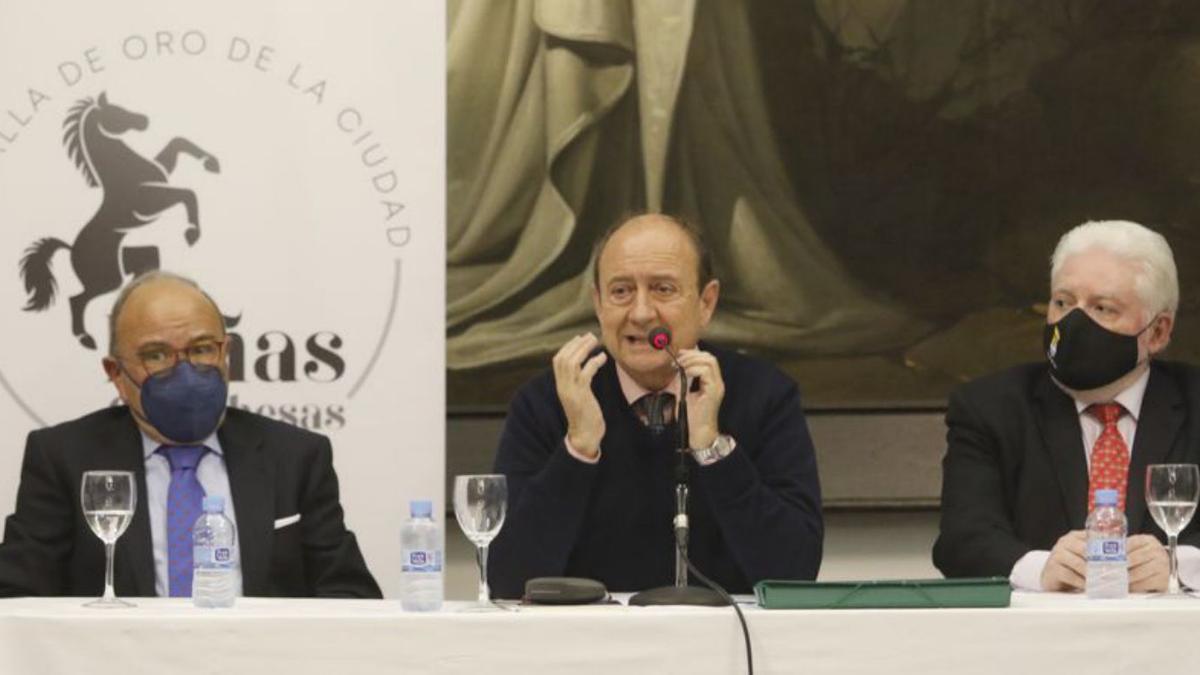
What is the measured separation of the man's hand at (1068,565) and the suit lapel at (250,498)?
5.37 feet

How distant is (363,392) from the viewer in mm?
4406

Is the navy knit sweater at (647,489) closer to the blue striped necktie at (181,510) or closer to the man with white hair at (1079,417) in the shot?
the man with white hair at (1079,417)

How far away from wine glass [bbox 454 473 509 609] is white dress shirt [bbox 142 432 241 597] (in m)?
0.86

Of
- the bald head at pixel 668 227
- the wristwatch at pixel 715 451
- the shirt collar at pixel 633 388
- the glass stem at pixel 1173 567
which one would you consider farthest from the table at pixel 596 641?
the bald head at pixel 668 227

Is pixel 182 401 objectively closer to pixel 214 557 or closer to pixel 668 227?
pixel 214 557

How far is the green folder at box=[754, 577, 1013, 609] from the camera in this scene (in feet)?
9.95

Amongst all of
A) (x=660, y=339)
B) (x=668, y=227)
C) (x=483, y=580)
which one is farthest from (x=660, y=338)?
(x=483, y=580)

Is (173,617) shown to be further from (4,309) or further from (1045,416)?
A: (1045,416)

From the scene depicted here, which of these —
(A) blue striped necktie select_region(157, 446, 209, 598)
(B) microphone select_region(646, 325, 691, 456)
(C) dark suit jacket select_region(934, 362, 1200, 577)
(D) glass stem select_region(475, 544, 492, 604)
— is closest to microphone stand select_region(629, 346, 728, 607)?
(B) microphone select_region(646, 325, 691, 456)

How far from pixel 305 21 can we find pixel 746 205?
1375 mm

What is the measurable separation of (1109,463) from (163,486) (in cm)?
206

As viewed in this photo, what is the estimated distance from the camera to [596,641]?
9.73ft

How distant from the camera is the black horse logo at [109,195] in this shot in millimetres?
4301

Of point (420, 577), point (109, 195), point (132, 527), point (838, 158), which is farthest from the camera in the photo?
point (838, 158)
